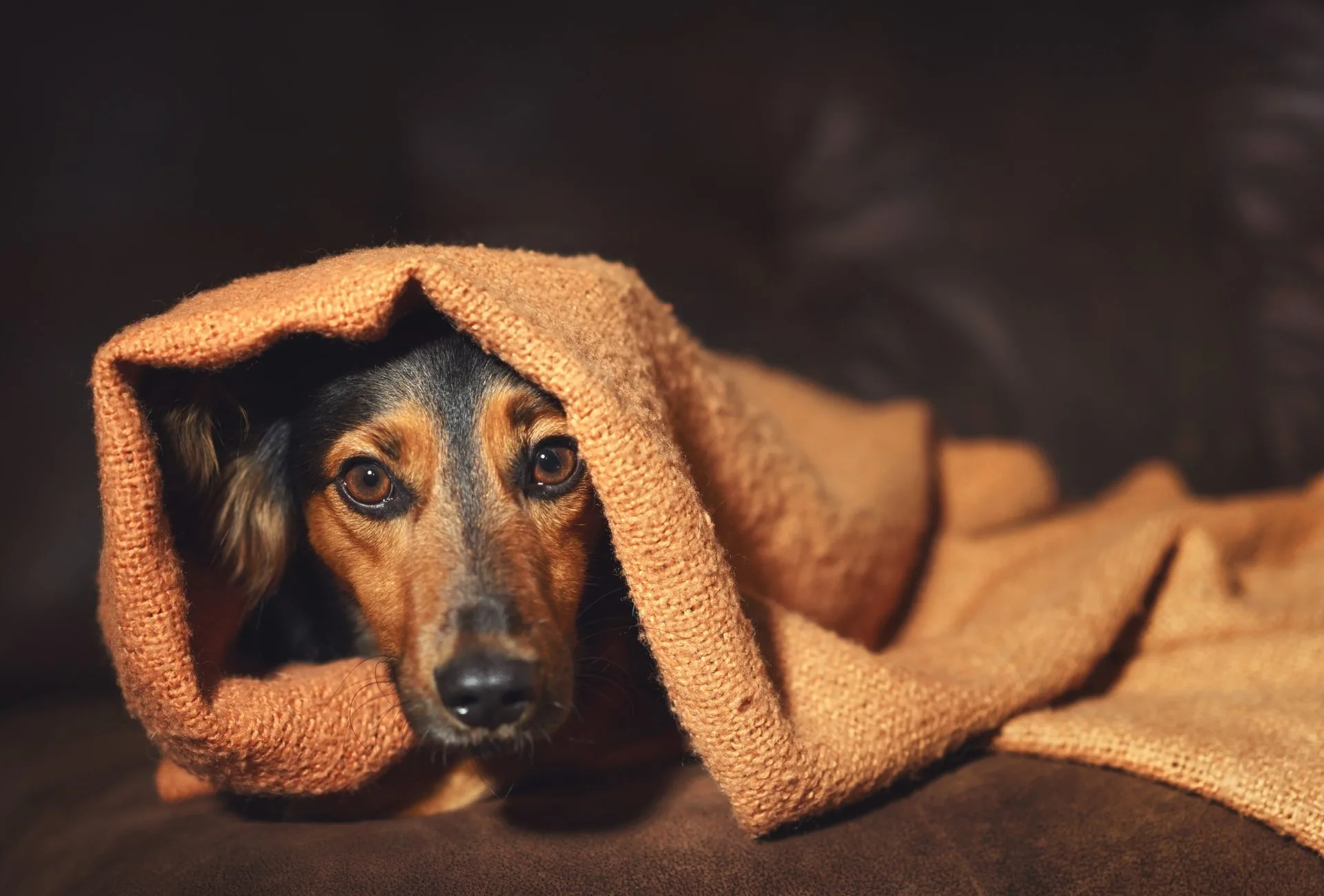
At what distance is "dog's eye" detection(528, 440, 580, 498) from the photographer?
1160 mm

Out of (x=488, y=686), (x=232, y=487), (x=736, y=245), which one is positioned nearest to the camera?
(x=488, y=686)

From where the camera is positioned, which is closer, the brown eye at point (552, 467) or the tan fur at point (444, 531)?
the tan fur at point (444, 531)

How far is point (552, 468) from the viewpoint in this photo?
3.81ft

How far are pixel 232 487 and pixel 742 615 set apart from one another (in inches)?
25.1

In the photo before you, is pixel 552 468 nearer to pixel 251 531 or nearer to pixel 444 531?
pixel 444 531

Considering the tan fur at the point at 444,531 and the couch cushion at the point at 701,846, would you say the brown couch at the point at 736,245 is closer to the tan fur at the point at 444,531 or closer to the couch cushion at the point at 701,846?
the couch cushion at the point at 701,846

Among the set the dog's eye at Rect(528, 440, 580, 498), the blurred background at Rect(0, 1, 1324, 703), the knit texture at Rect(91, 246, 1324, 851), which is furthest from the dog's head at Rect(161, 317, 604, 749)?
the blurred background at Rect(0, 1, 1324, 703)

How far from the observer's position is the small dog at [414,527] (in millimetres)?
1034

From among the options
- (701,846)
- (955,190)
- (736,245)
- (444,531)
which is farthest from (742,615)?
(955,190)

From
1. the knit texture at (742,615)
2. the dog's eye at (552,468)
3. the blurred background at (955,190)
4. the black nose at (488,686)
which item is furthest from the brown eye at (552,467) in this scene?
the blurred background at (955,190)

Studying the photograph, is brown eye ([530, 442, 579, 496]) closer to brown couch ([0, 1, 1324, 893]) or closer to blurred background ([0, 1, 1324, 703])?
brown couch ([0, 1, 1324, 893])

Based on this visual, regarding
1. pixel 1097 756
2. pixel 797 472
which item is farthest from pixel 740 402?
pixel 1097 756

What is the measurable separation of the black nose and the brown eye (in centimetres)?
26

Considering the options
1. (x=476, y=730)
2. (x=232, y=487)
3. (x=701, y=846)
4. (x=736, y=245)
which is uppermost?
(x=736, y=245)
